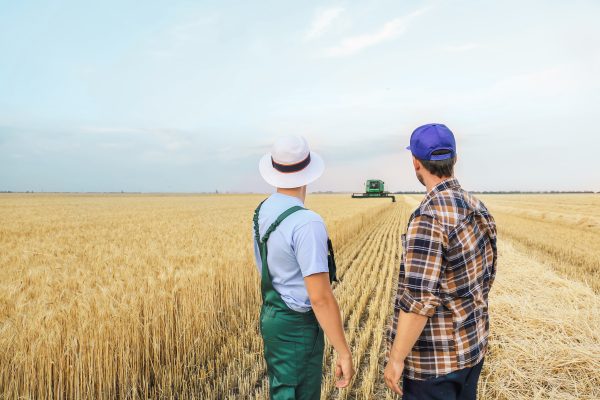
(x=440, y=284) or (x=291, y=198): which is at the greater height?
(x=291, y=198)

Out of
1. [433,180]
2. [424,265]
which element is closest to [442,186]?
[433,180]

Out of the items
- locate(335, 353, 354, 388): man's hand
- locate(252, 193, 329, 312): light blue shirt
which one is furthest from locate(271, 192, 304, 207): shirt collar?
locate(335, 353, 354, 388): man's hand

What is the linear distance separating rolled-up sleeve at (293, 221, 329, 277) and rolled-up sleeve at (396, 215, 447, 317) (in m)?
0.37

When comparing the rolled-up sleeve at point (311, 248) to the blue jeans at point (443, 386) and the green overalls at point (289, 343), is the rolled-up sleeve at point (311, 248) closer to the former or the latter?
the green overalls at point (289, 343)

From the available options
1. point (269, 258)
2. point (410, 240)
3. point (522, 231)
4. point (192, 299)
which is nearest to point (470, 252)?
point (410, 240)

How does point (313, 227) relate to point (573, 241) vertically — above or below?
above

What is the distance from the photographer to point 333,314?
180 centimetres

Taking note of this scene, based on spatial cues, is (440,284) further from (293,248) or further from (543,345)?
(543,345)

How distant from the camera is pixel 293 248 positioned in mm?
1790

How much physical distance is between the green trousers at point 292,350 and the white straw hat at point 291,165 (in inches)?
25.6

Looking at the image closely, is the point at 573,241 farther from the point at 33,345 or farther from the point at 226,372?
the point at 33,345

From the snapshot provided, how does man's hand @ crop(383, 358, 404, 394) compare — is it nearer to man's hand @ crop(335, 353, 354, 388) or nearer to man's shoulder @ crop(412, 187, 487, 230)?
man's hand @ crop(335, 353, 354, 388)

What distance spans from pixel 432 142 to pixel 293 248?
784 mm

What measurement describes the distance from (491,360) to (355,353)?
141 cm
